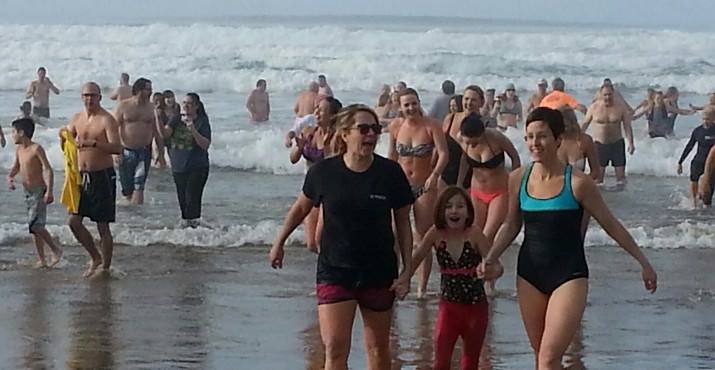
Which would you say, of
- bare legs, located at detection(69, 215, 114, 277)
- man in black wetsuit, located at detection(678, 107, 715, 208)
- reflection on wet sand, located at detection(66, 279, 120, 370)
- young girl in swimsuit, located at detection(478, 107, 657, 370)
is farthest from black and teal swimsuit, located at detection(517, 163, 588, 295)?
man in black wetsuit, located at detection(678, 107, 715, 208)

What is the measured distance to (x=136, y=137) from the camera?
15.4 metres

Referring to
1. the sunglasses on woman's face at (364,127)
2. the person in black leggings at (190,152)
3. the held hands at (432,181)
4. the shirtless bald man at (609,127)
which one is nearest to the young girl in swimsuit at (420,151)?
the held hands at (432,181)

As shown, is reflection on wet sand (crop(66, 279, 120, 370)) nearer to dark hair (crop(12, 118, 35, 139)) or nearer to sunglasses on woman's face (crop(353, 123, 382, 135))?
dark hair (crop(12, 118, 35, 139))

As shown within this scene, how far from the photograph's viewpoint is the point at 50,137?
22.7 metres

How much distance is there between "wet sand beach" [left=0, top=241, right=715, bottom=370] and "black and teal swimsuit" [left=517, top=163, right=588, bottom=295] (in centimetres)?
172

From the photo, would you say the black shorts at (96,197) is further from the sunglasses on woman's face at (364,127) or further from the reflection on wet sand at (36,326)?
the sunglasses on woman's face at (364,127)

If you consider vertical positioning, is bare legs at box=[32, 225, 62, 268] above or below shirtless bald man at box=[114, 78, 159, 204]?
below

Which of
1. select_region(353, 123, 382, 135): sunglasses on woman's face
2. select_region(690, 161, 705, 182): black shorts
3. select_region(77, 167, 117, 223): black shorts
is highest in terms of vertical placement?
select_region(353, 123, 382, 135): sunglasses on woman's face

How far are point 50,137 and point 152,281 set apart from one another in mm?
12302

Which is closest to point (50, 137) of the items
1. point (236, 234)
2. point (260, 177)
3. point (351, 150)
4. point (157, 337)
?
point (260, 177)

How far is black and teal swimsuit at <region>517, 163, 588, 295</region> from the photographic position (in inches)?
241

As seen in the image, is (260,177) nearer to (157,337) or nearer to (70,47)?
(157,337)

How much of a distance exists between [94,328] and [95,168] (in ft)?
7.92

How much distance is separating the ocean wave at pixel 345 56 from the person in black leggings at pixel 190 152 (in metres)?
18.1
